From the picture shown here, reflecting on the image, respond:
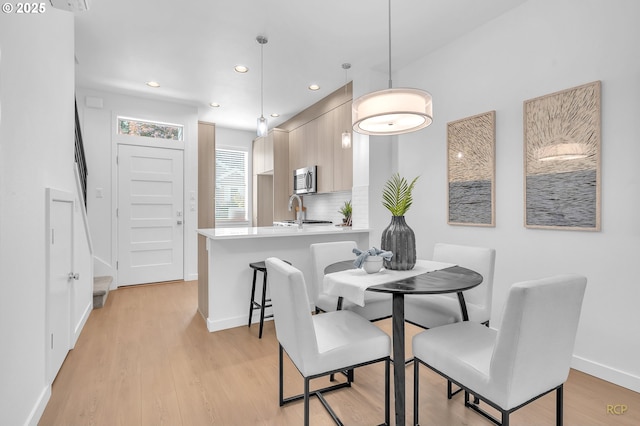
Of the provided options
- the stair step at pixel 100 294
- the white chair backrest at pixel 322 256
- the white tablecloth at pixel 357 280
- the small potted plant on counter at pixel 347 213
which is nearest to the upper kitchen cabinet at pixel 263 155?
the small potted plant on counter at pixel 347 213

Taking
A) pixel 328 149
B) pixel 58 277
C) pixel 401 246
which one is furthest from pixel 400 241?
pixel 328 149

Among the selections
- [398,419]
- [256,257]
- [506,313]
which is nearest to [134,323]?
[256,257]

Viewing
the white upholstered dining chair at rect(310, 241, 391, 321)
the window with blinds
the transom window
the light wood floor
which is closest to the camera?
the light wood floor

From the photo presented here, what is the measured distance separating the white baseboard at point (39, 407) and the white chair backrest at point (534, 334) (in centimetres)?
223

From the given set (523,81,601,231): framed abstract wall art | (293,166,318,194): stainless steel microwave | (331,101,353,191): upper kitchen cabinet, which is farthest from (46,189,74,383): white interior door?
(523,81,601,231): framed abstract wall art

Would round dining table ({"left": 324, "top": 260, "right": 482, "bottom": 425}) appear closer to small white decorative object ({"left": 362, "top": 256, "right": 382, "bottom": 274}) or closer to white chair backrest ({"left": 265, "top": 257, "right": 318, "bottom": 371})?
small white decorative object ({"left": 362, "top": 256, "right": 382, "bottom": 274})

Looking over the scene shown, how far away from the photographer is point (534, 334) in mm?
1188

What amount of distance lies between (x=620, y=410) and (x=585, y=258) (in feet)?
3.05

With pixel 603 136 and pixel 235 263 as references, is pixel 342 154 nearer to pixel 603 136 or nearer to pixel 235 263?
pixel 235 263

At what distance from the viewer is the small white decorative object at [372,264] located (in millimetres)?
1797

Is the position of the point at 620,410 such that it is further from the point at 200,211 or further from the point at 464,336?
the point at 200,211

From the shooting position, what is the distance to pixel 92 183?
4.41m

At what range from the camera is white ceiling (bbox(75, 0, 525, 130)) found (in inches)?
104

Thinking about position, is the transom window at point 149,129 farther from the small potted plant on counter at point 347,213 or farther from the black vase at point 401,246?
the black vase at point 401,246
